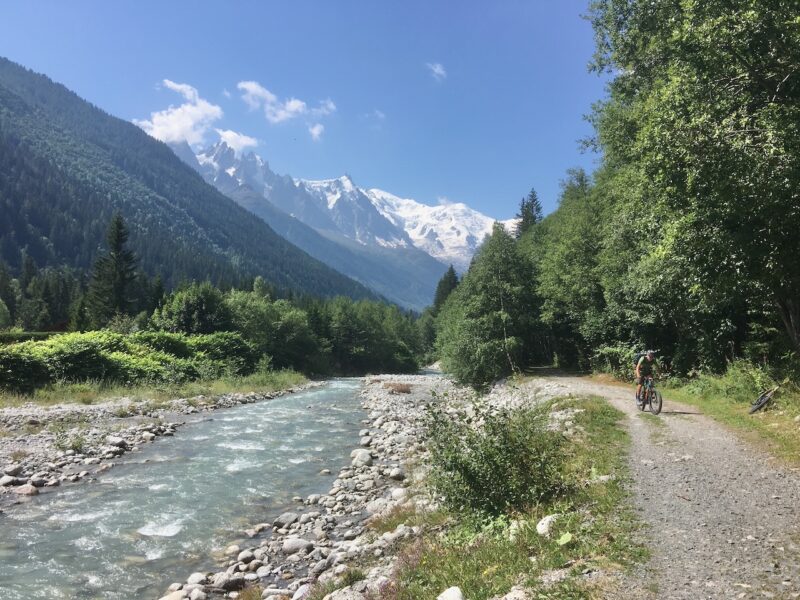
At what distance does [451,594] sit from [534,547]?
1640 mm

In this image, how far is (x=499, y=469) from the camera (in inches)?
364

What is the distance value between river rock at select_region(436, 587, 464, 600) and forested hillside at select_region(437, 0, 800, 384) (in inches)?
439

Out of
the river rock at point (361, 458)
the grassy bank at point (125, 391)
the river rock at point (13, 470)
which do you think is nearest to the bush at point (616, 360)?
the river rock at point (361, 458)

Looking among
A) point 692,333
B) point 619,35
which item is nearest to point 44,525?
point 692,333

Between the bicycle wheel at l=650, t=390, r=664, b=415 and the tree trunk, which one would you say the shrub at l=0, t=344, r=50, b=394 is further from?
the tree trunk

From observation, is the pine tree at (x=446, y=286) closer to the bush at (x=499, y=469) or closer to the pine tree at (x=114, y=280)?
the pine tree at (x=114, y=280)

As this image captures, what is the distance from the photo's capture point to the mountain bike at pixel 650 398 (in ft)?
57.6

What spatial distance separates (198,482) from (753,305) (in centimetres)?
2253

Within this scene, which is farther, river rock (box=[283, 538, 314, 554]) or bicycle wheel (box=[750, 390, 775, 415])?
bicycle wheel (box=[750, 390, 775, 415])

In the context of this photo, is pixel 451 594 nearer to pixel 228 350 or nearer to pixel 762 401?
pixel 762 401

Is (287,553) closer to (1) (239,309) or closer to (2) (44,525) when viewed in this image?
(2) (44,525)

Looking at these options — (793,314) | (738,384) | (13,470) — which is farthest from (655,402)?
(13,470)

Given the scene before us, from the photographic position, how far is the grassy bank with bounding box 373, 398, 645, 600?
20.2 feet

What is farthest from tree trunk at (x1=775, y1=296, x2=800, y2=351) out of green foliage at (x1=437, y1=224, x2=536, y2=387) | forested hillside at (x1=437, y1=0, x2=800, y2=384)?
green foliage at (x1=437, y1=224, x2=536, y2=387)
